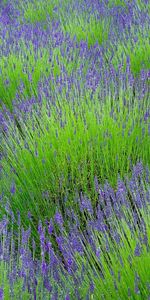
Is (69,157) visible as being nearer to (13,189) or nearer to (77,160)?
(77,160)

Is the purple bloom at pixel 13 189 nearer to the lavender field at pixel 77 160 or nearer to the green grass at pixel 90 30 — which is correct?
the lavender field at pixel 77 160

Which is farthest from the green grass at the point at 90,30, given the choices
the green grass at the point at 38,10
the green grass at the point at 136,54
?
the green grass at the point at 38,10

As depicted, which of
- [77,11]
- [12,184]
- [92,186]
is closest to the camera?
[12,184]

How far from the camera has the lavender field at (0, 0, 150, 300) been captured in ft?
5.57

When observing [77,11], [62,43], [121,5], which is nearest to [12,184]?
[62,43]

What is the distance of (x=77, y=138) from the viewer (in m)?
2.63

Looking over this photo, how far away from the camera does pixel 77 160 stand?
2637 mm

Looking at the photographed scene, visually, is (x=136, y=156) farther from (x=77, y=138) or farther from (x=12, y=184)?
(x=12, y=184)

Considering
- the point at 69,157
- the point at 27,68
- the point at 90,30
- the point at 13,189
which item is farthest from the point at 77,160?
the point at 90,30

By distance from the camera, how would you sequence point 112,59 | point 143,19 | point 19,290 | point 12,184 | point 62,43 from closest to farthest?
point 19,290
point 12,184
point 112,59
point 62,43
point 143,19

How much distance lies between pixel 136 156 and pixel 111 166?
19cm

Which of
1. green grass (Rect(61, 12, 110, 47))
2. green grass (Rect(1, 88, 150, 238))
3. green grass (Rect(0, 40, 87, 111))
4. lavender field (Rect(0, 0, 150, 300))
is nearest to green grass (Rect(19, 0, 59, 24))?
lavender field (Rect(0, 0, 150, 300))

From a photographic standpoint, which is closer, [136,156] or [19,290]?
[19,290]

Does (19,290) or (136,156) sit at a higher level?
(136,156)
